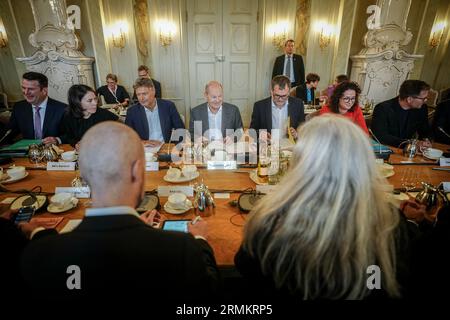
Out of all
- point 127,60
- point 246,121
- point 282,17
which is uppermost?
point 282,17

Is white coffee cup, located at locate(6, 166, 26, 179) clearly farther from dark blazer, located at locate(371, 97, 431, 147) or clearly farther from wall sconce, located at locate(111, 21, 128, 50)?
wall sconce, located at locate(111, 21, 128, 50)

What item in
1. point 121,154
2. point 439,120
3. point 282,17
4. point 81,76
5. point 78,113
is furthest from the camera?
point 282,17

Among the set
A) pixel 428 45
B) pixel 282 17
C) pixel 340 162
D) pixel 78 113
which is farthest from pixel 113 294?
pixel 428 45

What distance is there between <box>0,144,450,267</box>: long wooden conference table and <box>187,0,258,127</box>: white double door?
4.47 m

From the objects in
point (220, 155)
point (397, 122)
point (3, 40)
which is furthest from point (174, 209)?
point (3, 40)

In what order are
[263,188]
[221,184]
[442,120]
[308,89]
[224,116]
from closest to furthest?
[263,188] < [221,184] < [442,120] < [224,116] < [308,89]

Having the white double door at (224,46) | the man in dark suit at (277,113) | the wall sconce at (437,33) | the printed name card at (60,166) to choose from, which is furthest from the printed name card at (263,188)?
the wall sconce at (437,33)

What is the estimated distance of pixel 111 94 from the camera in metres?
5.26

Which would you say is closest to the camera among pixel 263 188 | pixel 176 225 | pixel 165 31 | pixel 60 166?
pixel 176 225

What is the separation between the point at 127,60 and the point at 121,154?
5.69 metres

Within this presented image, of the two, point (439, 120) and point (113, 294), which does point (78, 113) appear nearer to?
point (113, 294)

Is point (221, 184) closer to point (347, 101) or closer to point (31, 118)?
point (347, 101)

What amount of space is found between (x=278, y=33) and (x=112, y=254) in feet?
20.2

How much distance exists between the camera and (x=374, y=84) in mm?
5445
